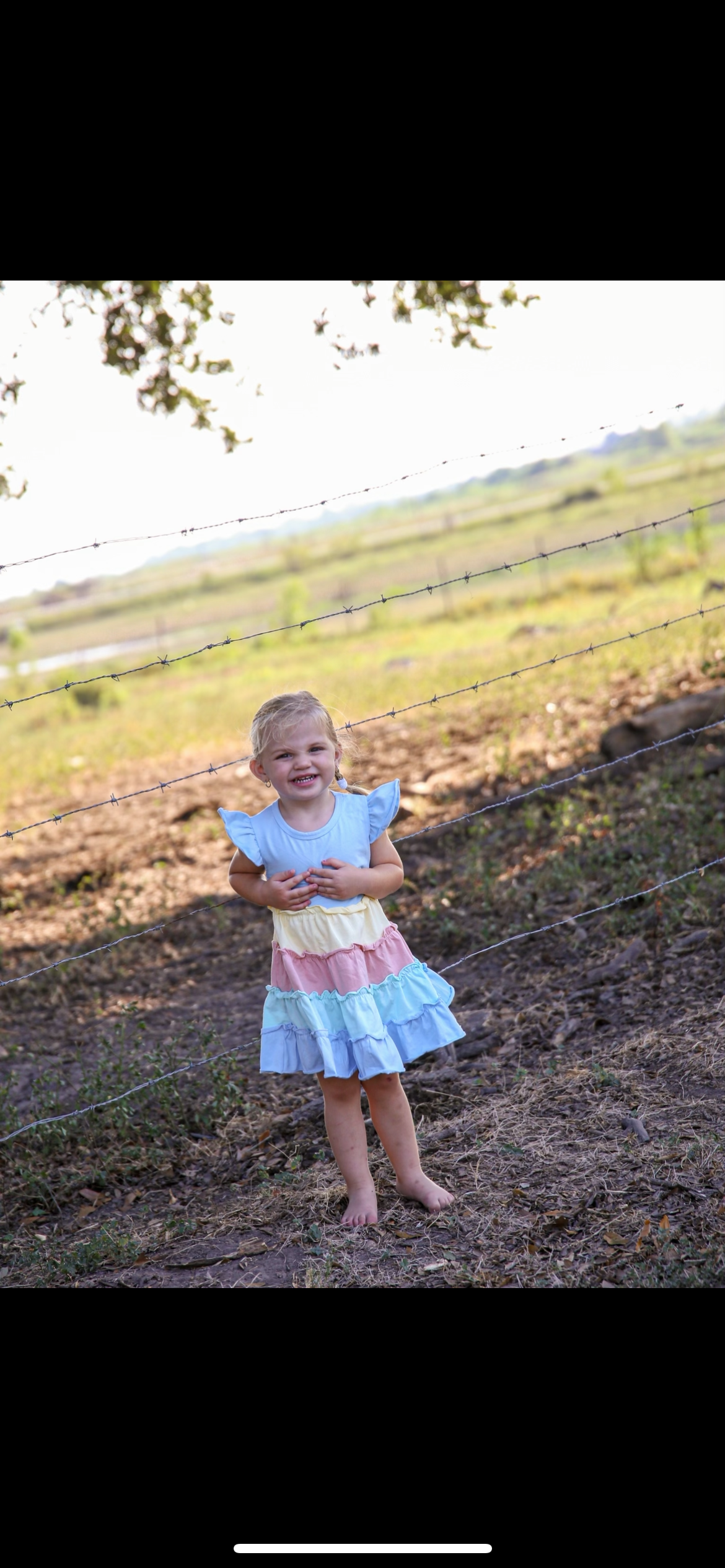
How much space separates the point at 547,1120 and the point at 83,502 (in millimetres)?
36187

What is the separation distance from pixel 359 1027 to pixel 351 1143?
0.41m

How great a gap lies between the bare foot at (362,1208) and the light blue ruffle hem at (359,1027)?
1.30 ft

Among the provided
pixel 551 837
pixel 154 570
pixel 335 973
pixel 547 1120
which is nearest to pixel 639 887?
pixel 551 837

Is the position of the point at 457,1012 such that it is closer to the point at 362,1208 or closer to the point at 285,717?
the point at 362,1208

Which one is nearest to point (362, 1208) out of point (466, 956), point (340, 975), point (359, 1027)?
point (359, 1027)

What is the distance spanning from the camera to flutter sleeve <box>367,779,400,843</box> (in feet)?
10.1

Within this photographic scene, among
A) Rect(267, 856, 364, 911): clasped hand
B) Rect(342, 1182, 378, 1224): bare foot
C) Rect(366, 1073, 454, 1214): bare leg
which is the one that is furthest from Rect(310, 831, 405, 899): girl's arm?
Rect(342, 1182, 378, 1224): bare foot

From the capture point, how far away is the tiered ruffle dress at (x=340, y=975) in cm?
300

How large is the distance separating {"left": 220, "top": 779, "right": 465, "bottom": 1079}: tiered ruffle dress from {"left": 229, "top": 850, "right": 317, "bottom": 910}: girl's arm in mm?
40

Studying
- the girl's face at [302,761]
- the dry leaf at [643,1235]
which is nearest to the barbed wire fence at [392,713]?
the girl's face at [302,761]

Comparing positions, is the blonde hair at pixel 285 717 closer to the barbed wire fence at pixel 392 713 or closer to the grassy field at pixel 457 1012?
the barbed wire fence at pixel 392 713

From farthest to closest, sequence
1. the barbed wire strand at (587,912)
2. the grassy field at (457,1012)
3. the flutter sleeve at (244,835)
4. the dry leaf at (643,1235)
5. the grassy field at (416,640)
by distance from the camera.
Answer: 1. the grassy field at (416,640)
2. the barbed wire strand at (587,912)
3. the grassy field at (457,1012)
4. the flutter sleeve at (244,835)
5. the dry leaf at (643,1235)

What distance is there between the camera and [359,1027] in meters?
2.97

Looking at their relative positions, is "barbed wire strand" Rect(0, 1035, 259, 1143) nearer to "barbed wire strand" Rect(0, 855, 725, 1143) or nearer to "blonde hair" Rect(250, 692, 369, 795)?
"barbed wire strand" Rect(0, 855, 725, 1143)
